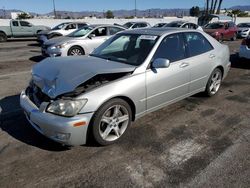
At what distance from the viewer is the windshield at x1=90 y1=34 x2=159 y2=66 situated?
4.21 metres

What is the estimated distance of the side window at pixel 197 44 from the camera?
16.0 feet

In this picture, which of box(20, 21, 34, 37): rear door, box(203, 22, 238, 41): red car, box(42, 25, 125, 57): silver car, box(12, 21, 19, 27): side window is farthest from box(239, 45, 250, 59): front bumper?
box(12, 21, 19, 27): side window

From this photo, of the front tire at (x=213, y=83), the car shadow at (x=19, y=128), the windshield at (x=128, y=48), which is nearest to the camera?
the car shadow at (x=19, y=128)

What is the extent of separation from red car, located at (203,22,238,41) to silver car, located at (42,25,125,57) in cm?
1095

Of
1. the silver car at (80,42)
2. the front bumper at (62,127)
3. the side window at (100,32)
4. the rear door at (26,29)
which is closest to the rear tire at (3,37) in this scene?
the rear door at (26,29)

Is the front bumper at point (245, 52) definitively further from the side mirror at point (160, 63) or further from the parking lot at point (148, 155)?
the side mirror at point (160, 63)

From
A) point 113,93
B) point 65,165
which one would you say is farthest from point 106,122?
point 65,165

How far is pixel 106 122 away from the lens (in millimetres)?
3570

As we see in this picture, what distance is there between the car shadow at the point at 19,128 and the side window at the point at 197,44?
2.95 meters

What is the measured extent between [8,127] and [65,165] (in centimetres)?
158

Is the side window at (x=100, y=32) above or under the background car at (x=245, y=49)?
above

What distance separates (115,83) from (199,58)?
7.19 ft

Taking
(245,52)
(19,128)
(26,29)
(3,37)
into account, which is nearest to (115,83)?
(19,128)

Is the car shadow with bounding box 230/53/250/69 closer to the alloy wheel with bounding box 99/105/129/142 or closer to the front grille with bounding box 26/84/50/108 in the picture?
the alloy wheel with bounding box 99/105/129/142
